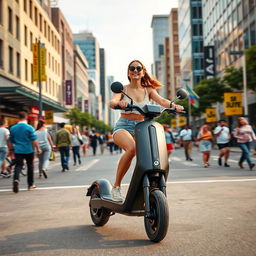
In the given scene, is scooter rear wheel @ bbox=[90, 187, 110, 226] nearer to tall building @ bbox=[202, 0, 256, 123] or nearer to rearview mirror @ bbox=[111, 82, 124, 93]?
rearview mirror @ bbox=[111, 82, 124, 93]

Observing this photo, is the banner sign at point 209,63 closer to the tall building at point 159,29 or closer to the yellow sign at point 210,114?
the yellow sign at point 210,114

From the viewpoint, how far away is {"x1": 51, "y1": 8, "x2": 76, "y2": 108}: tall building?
6194 centimetres

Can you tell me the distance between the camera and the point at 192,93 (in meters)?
42.5

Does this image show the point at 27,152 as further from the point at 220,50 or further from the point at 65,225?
the point at 220,50

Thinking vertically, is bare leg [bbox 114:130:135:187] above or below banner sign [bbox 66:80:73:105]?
below

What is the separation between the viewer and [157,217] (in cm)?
399

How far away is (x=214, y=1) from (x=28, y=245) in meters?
51.0

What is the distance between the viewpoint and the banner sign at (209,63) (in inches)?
1875

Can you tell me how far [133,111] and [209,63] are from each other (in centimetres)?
4493

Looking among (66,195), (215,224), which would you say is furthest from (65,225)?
(66,195)

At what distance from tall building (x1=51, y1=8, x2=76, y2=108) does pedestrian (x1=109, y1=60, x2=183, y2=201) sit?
187 feet

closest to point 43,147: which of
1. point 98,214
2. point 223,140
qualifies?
point 223,140

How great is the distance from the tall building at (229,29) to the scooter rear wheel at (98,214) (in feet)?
109

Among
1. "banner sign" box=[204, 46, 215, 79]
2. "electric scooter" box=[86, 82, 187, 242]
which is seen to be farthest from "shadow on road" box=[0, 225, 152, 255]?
"banner sign" box=[204, 46, 215, 79]
